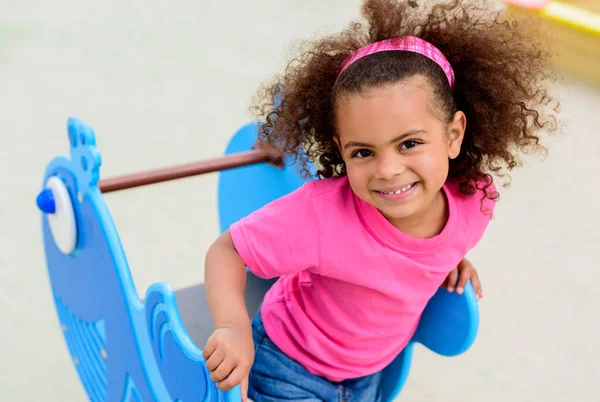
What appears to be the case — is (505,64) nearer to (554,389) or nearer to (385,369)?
(385,369)

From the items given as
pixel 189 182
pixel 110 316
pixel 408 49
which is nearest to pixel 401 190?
pixel 408 49

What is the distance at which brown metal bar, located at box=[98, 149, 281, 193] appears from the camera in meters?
1.07

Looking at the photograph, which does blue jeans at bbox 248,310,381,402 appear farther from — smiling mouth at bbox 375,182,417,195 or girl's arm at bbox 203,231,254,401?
smiling mouth at bbox 375,182,417,195

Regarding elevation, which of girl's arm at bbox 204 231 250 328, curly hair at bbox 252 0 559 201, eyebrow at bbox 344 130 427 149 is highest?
curly hair at bbox 252 0 559 201

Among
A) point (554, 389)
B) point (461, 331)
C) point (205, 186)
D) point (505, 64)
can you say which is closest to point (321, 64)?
point (505, 64)

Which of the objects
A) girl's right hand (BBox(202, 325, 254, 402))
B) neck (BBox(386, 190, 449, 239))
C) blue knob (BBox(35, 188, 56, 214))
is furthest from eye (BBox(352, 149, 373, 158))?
blue knob (BBox(35, 188, 56, 214))

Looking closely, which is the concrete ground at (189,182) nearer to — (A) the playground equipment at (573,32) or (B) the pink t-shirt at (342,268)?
(A) the playground equipment at (573,32)

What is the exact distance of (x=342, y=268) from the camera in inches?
33.3

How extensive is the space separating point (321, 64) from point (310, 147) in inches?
4.0

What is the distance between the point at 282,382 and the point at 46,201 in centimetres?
37

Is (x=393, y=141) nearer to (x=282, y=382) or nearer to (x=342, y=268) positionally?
(x=342, y=268)

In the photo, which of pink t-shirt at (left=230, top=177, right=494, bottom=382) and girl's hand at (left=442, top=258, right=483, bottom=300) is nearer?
pink t-shirt at (left=230, top=177, right=494, bottom=382)

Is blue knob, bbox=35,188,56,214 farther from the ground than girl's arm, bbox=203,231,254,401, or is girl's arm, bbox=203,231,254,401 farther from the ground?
blue knob, bbox=35,188,56,214

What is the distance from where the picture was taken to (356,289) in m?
0.88
